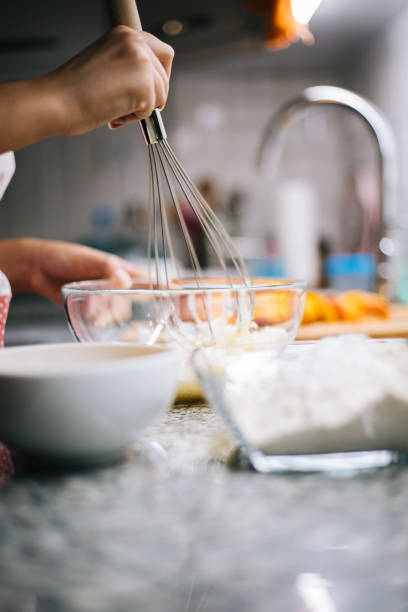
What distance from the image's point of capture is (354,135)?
323 centimetres

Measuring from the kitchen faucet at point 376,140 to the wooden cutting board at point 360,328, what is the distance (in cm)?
14

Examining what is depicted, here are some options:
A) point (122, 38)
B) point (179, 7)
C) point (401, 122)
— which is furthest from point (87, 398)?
point (401, 122)

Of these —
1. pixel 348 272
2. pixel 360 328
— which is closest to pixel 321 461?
pixel 360 328

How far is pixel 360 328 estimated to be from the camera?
0.95 meters

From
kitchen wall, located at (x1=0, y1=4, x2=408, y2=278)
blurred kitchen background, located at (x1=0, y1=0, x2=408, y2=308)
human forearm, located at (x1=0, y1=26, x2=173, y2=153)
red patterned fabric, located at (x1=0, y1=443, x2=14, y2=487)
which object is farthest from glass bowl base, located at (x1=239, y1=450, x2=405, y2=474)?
kitchen wall, located at (x1=0, y1=4, x2=408, y2=278)

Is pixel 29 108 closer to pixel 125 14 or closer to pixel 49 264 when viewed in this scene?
pixel 125 14

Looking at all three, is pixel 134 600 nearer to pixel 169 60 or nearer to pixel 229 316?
pixel 229 316

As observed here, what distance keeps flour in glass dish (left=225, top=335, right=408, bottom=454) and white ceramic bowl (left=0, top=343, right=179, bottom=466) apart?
0.04m

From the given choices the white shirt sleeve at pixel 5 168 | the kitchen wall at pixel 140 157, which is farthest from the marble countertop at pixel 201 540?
the kitchen wall at pixel 140 157

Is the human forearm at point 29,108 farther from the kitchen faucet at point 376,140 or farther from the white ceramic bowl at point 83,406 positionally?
the kitchen faucet at point 376,140

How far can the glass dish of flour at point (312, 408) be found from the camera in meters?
0.26

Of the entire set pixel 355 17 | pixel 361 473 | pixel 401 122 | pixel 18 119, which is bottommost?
pixel 361 473

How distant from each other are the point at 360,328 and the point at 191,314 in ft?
1.90

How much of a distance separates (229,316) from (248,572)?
26cm
